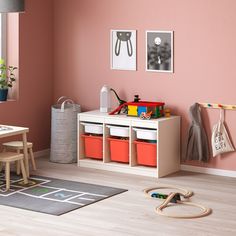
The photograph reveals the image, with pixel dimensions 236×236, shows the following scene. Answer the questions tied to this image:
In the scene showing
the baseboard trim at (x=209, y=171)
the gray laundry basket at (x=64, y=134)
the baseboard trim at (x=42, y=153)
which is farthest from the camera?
the baseboard trim at (x=42, y=153)

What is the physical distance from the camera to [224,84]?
21.2 ft

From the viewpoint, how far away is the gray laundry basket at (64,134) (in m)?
7.08

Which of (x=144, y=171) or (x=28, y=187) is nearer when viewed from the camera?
(x=28, y=187)

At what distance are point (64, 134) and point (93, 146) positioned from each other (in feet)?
1.23

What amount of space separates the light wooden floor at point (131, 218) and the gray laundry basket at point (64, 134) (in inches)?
36.2

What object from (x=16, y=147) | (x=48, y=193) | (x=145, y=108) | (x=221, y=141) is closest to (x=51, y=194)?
(x=48, y=193)

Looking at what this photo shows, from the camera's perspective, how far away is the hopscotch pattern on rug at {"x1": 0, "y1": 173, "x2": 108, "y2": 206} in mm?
5660

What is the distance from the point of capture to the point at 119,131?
6.70 meters

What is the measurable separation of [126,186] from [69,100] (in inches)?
61.8

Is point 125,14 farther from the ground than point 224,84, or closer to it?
farther from the ground

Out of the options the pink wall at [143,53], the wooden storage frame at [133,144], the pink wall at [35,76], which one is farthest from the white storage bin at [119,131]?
the pink wall at [35,76]

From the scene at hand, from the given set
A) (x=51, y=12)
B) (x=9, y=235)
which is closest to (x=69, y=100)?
(x=51, y=12)

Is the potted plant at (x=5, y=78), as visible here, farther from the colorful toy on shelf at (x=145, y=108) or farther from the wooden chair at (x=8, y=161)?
the colorful toy on shelf at (x=145, y=108)

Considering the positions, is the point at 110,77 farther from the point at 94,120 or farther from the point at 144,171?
the point at 144,171
